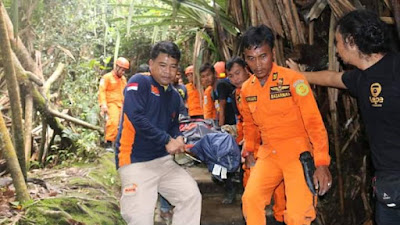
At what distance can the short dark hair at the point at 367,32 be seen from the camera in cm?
211

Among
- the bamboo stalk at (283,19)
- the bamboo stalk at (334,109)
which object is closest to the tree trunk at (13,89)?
the bamboo stalk at (283,19)

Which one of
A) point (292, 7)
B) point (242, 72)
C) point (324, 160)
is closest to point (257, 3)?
point (292, 7)

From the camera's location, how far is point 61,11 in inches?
279

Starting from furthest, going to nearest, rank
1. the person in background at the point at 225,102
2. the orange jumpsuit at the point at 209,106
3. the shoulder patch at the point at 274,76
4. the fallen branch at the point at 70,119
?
the orange jumpsuit at the point at 209,106 < the fallen branch at the point at 70,119 < the person in background at the point at 225,102 < the shoulder patch at the point at 274,76

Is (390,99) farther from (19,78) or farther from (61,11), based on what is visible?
(61,11)

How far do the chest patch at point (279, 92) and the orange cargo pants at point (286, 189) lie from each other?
400mm

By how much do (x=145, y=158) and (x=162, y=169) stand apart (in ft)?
0.53

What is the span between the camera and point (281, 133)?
2822mm

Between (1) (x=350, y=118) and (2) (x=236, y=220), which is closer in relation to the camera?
(1) (x=350, y=118)

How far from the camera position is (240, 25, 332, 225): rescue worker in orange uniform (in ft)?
8.68

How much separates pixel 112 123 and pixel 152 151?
364 cm

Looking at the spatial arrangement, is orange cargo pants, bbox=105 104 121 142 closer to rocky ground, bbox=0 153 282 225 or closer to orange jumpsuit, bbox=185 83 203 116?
rocky ground, bbox=0 153 282 225

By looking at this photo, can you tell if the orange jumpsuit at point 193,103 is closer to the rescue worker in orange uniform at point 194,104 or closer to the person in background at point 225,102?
the rescue worker in orange uniform at point 194,104

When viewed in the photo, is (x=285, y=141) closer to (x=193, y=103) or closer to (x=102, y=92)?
(x=193, y=103)
